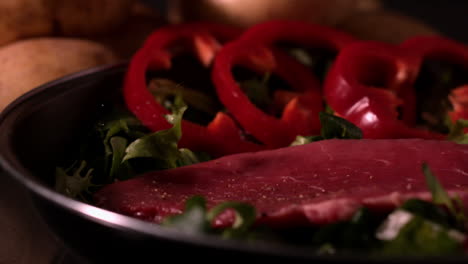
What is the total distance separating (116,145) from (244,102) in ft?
1.05

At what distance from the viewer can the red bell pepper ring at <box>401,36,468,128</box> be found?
4.63 feet

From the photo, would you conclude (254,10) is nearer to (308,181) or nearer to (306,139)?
(306,139)

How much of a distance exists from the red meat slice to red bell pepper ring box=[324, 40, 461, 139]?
0.17 metres

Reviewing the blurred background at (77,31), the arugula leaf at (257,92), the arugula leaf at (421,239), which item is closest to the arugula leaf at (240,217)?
the arugula leaf at (421,239)

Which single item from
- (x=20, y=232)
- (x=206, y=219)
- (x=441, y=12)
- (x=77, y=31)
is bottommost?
(x=441, y=12)

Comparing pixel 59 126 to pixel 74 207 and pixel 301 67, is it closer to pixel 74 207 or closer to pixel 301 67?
pixel 74 207

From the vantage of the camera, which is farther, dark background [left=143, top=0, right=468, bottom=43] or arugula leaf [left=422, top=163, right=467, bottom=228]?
dark background [left=143, top=0, right=468, bottom=43]

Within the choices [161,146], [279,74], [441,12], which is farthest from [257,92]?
[441,12]

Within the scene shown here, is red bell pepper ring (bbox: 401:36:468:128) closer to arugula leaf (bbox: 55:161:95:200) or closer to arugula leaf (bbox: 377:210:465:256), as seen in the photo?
arugula leaf (bbox: 377:210:465:256)

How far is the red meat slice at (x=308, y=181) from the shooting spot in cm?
83

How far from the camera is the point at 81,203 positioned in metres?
0.74

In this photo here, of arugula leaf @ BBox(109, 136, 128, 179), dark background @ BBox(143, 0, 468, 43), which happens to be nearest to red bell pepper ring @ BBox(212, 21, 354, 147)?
arugula leaf @ BBox(109, 136, 128, 179)

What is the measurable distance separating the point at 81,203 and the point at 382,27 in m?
1.28

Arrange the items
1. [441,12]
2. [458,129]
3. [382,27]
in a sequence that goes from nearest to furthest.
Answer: [458,129] → [382,27] → [441,12]
